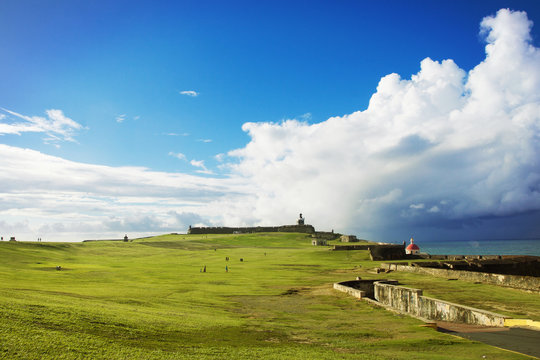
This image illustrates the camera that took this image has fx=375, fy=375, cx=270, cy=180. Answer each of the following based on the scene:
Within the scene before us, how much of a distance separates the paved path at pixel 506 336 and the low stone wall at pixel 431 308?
806 mm

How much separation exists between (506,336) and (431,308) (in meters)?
6.69

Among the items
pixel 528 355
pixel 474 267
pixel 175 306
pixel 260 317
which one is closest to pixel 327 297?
pixel 260 317

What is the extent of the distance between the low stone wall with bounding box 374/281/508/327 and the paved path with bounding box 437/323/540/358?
2.64 ft

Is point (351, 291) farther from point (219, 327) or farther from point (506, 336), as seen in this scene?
point (219, 327)

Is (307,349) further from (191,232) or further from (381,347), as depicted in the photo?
(191,232)

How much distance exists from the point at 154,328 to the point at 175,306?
7.43 metres

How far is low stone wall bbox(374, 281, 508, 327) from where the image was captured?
1760cm

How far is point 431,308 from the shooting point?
21.5 metres

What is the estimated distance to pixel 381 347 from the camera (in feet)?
43.8

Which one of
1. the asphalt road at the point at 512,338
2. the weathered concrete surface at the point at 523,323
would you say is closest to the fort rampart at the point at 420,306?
the weathered concrete surface at the point at 523,323

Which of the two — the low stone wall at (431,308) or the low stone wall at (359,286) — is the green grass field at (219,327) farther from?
the low stone wall at (431,308)

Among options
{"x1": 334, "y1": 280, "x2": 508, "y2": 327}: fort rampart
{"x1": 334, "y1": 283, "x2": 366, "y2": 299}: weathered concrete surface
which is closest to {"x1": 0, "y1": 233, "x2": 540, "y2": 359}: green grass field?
{"x1": 334, "y1": 283, "x2": 366, "y2": 299}: weathered concrete surface

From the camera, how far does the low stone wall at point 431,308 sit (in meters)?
17.6

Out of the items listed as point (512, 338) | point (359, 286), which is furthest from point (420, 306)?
point (359, 286)
